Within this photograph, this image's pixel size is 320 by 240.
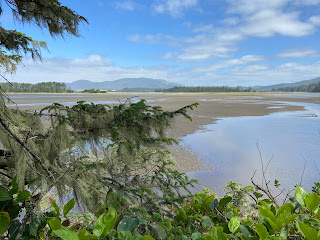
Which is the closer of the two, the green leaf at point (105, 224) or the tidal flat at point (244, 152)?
the green leaf at point (105, 224)

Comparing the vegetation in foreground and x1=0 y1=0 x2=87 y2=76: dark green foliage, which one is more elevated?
x1=0 y1=0 x2=87 y2=76: dark green foliage

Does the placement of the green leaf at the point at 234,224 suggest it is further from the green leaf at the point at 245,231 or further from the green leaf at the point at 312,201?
the green leaf at the point at 312,201

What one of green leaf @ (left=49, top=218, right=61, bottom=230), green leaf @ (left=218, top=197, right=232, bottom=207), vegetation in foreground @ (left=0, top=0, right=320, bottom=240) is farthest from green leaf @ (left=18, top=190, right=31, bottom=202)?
green leaf @ (left=218, top=197, right=232, bottom=207)

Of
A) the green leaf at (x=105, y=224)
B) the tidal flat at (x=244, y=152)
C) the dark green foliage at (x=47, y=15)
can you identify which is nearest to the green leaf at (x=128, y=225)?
the green leaf at (x=105, y=224)

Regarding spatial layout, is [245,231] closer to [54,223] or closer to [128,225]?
[128,225]

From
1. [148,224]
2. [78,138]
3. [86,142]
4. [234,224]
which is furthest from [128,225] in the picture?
[86,142]

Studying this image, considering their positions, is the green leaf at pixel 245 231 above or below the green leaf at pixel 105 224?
below

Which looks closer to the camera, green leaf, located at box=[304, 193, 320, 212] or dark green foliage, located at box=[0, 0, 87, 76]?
green leaf, located at box=[304, 193, 320, 212]

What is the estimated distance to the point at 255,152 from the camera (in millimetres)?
11430

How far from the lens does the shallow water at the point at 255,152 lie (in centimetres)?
853

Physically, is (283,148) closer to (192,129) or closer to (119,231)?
(192,129)

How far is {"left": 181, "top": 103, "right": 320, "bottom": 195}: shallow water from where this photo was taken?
336 inches

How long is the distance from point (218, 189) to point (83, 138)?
650cm

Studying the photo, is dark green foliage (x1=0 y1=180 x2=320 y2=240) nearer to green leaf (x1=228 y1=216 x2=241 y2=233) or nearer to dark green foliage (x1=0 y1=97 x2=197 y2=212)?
green leaf (x1=228 y1=216 x2=241 y2=233)
